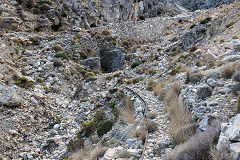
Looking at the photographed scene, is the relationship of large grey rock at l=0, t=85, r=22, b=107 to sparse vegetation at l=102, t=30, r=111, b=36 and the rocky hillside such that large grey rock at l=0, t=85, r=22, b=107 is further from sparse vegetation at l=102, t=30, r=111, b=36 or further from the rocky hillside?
sparse vegetation at l=102, t=30, r=111, b=36

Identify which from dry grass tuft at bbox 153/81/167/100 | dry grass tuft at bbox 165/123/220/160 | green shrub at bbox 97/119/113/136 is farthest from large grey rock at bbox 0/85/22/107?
dry grass tuft at bbox 165/123/220/160

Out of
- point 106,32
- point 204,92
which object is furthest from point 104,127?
point 106,32

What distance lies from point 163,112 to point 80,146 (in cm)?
467

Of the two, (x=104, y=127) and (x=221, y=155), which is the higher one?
(x=221, y=155)

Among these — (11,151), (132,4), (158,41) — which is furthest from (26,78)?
(132,4)

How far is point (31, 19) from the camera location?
24469 mm

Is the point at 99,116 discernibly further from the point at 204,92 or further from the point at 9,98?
the point at 204,92

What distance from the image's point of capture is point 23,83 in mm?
14531

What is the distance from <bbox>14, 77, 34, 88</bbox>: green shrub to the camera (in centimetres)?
1415

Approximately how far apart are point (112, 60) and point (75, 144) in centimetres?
1701

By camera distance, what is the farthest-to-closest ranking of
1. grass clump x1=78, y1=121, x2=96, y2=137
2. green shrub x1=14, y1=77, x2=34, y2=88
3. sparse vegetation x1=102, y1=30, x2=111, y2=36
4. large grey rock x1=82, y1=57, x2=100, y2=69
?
sparse vegetation x1=102, y1=30, x2=111, y2=36, large grey rock x1=82, y1=57, x2=100, y2=69, green shrub x1=14, y1=77, x2=34, y2=88, grass clump x1=78, y1=121, x2=96, y2=137

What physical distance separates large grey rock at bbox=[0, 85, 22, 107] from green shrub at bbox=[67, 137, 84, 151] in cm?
463

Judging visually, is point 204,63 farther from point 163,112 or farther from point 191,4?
point 191,4

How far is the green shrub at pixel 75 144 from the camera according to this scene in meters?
9.83
